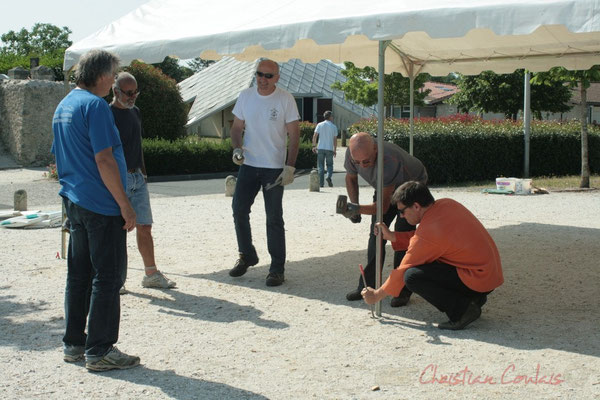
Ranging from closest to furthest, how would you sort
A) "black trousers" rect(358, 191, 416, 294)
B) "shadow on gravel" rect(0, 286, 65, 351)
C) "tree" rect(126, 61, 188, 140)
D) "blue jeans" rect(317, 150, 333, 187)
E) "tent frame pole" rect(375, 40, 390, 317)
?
1. "shadow on gravel" rect(0, 286, 65, 351)
2. "tent frame pole" rect(375, 40, 390, 317)
3. "black trousers" rect(358, 191, 416, 294)
4. "blue jeans" rect(317, 150, 333, 187)
5. "tree" rect(126, 61, 188, 140)

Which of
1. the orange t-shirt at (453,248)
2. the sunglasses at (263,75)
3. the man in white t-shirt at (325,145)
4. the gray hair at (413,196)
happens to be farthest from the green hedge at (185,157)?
the orange t-shirt at (453,248)

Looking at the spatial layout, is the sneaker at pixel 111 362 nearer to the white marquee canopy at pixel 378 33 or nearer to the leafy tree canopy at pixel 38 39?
the white marquee canopy at pixel 378 33

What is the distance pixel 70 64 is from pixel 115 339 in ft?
13.6

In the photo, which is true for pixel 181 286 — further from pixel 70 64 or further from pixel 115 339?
pixel 70 64

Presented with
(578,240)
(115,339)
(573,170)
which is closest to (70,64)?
(115,339)

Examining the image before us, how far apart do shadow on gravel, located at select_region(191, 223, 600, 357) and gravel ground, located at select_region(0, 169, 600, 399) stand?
2cm

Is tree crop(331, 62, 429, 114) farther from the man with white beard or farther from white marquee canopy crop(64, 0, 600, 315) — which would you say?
the man with white beard

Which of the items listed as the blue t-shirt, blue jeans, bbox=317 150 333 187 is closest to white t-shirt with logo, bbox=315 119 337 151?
blue jeans, bbox=317 150 333 187

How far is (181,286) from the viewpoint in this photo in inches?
262

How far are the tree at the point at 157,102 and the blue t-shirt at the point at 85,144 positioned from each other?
69.6 ft

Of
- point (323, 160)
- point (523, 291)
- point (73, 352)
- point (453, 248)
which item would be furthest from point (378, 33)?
point (323, 160)

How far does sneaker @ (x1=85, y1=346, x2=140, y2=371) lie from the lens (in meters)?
4.31

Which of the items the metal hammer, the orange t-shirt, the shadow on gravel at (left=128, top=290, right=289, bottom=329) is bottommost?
the shadow on gravel at (left=128, top=290, right=289, bottom=329)

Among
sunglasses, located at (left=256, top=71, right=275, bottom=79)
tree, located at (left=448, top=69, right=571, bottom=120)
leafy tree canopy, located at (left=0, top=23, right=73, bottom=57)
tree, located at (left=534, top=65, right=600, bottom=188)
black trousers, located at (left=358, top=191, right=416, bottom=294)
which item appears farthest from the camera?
leafy tree canopy, located at (left=0, top=23, right=73, bottom=57)
